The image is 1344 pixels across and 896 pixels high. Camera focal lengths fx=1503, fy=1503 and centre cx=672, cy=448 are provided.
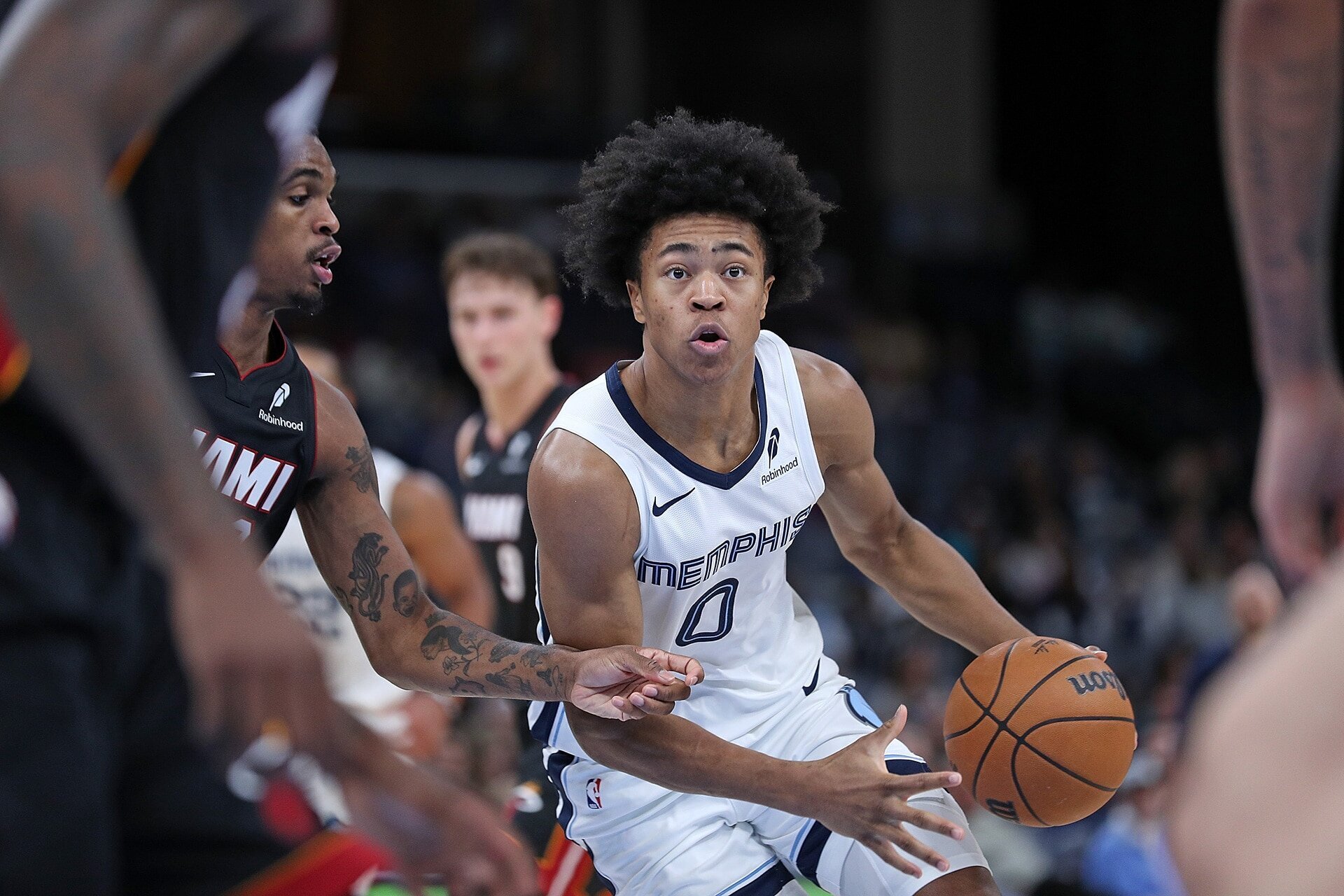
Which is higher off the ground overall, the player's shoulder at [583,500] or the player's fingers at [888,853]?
the player's shoulder at [583,500]

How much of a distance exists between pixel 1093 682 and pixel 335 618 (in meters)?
3.15

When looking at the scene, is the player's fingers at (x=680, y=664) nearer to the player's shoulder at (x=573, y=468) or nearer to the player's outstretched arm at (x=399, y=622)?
the player's outstretched arm at (x=399, y=622)

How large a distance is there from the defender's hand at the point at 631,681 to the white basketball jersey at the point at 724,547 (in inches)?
17.3

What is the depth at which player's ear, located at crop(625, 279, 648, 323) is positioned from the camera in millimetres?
3873

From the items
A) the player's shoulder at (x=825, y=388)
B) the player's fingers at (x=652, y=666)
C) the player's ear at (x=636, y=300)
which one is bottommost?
the player's fingers at (x=652, y=666)

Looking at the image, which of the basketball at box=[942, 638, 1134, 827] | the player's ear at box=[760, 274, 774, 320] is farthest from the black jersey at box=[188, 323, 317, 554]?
the basketball at box=[942, 638, 1134, 827]

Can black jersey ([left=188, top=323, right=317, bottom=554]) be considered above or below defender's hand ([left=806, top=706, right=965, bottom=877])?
above

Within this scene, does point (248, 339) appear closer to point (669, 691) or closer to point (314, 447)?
point (314, 447)

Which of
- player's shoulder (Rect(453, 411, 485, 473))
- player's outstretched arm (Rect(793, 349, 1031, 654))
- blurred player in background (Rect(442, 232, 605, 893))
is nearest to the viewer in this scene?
player's outstretched arm (Rect(793, 349, 1031, 654))

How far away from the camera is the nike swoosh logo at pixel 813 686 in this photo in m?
3.96

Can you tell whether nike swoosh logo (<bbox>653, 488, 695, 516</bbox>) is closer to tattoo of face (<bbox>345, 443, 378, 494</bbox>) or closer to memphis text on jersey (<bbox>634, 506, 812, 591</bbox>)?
memphis text on jersey (<bbox>634, 506, 812, 591</bbox>)

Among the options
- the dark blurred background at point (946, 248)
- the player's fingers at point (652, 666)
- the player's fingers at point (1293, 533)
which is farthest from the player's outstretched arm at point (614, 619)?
the dark blurred background at point (946, 248)

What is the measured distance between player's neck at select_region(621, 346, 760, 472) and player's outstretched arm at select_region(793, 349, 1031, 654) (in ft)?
0.70

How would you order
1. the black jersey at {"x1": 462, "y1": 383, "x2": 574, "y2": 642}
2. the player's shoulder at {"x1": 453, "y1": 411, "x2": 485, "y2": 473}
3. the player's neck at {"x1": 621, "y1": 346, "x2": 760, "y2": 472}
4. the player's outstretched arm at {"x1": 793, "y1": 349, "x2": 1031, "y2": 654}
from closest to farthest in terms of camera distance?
the player's neck at {"x1": 621, "y1": 346, "x2": 760, "y2": 472} < the player's outstretched arm at {"x1": 793, "y1": 349, "x2": 1031, "y2": 654} < the black jersey at {"x1": 462, "y1": 383, "x2": 574, "y2": 642} < the player's shoulder at {"x1": 453, "y1": 411, "x2": 485, "y2": 473}
